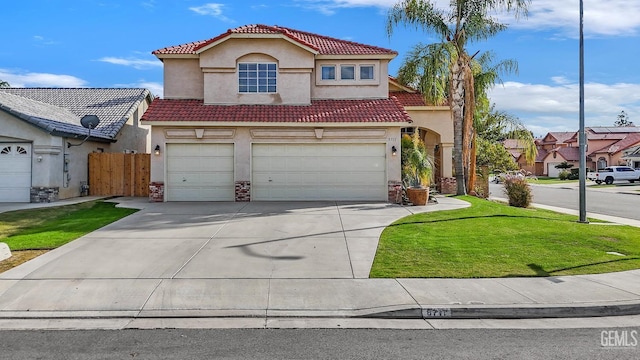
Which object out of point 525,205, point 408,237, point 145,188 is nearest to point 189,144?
point 145,188

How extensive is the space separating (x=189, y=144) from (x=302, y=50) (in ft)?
19.9

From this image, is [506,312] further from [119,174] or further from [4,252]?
A: [119,174]

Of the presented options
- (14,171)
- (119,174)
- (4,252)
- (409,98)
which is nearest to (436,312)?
(4,252)

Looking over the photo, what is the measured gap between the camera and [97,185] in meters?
21.1

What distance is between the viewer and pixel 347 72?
65.2 feet

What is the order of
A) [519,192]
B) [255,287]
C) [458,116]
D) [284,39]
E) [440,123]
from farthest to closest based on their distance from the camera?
[440,123] → [458,116] → [519,192] → [284,39] → [255,287]

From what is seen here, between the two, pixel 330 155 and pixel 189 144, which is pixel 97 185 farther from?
pixel 330 155

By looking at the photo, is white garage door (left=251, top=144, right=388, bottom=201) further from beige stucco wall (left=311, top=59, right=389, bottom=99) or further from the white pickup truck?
the white pickup truck

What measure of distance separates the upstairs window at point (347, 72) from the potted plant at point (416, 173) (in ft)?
13.1

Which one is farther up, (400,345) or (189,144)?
(189,144)

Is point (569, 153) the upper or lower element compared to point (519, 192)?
upper

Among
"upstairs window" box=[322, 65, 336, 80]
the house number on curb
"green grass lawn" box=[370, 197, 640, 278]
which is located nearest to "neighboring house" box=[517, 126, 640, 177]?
"upstairs window" box=[322, 65, 336, 80]

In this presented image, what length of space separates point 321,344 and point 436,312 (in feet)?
6.22

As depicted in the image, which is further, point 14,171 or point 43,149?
point 14,171
